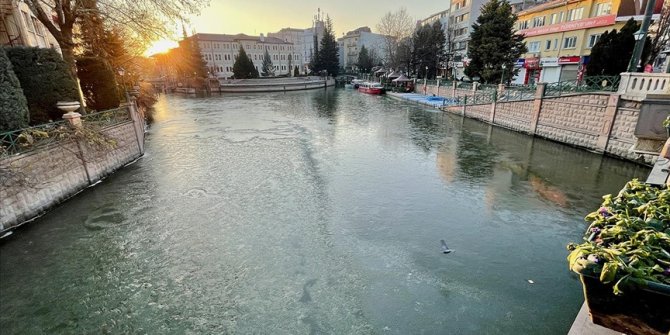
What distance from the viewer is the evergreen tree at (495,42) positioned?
2320cm

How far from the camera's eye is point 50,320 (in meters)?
4.86

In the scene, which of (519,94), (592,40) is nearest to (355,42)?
(592,40)

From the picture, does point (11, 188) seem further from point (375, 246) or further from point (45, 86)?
point (375, 246)

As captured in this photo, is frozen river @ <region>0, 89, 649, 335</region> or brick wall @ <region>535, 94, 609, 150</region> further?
brick wall @ <region>535, 94, 609, 150</region>

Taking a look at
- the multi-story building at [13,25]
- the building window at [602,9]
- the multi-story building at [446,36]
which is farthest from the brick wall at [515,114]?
the multi-story building at [446,36]

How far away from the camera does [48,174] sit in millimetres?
8297

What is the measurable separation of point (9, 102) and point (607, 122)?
1957cm

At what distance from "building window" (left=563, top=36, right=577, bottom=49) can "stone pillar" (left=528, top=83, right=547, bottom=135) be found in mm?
17894

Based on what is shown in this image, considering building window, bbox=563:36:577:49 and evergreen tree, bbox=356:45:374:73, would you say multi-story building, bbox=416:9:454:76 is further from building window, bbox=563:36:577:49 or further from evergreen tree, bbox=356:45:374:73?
evergreen tree, bbox=356:45:374:73

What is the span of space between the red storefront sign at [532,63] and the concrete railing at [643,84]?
23336mm

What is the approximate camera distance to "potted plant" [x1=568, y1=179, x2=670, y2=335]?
222 cm

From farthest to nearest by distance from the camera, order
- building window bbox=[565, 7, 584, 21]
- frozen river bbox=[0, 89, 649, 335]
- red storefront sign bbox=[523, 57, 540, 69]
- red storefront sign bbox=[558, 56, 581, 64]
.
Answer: red storefront sign bbox=[523, 57, 540, 69] < red storefront sign bbox=[558, 56, 581, 64] < building window bbox=[565, 7, 584, 21] < frozen river bbox=[0, 89, 649, 335]

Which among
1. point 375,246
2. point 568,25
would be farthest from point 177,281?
point 568,25

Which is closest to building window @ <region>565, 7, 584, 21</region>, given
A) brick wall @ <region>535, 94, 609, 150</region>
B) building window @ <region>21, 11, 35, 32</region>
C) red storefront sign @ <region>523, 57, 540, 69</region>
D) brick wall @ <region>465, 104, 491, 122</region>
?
red storefront sign @ <region>523, 57, 540, 69</region>
